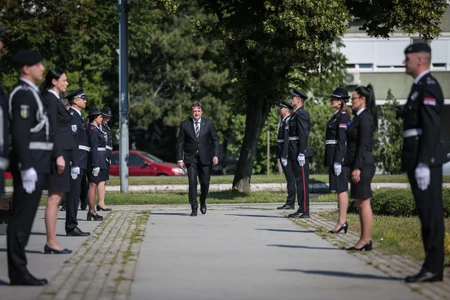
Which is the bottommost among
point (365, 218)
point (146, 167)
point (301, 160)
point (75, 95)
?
point (365, 218)

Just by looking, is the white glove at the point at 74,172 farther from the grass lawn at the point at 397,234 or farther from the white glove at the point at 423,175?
the white glove at the point at 423,175

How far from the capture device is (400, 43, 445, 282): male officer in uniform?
932cm

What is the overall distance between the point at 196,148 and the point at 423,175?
362 inches

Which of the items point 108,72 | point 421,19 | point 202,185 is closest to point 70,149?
point 202,185

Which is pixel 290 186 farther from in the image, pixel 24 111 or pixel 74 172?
pixel 24 111

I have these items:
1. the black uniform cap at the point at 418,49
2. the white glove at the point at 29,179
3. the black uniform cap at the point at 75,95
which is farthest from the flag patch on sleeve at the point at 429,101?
the black uniform cap at the point at 75,95

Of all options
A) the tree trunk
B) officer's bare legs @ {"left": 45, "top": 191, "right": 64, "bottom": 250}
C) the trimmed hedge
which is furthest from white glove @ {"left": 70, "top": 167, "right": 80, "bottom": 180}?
the tree trunk

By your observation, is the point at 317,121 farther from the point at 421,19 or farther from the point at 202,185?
the point at 202,185

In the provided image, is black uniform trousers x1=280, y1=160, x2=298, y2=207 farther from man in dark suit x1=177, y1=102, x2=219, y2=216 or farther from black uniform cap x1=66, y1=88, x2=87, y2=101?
black uniform cap x1=66, y1=88, x2=87, y2=101

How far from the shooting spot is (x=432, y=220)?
371 inches

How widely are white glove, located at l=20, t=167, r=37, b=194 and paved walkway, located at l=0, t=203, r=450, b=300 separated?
0.88m

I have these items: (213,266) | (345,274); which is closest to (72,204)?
(213,266)

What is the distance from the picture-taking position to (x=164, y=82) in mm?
56719

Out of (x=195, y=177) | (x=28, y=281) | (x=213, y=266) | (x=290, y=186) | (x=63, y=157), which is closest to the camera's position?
(x=28, y=281)
